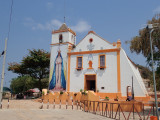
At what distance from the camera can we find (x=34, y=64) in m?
29.4

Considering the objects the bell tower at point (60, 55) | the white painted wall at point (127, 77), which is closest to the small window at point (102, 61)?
the white painted wall at point (127, 77)

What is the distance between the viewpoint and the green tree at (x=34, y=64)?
29.1 meters

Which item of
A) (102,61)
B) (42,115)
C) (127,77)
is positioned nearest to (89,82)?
(102,61)

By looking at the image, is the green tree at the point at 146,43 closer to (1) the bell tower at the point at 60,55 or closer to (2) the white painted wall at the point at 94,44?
(2) the white painted wall at the point at 94,44

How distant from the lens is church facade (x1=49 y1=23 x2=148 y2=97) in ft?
71.9

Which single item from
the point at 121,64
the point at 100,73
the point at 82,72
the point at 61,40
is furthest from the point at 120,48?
the point at 61,40

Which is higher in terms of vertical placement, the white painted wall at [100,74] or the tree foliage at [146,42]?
the tree foliage at [146,42]

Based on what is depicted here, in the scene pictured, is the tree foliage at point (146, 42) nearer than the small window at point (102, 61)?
Yes

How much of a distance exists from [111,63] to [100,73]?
201 centimetres

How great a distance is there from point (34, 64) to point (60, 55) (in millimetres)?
5721

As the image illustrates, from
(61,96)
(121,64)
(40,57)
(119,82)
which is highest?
(40,57)

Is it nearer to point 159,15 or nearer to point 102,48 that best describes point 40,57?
point 102,48

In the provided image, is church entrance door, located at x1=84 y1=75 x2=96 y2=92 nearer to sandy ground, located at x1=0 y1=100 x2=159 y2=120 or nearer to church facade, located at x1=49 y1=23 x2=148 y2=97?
church facade, located at x1=49 y1=23 x2=148 y2=97

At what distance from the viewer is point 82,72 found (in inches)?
963
